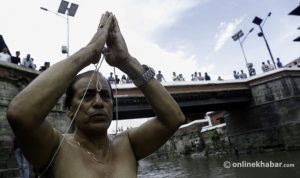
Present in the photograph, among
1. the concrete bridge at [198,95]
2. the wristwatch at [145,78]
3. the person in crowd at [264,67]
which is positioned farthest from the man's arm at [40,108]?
the person in crowd at [264,67]

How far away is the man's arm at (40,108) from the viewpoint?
4.31 feet

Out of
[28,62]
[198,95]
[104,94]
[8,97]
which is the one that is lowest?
[104,94]

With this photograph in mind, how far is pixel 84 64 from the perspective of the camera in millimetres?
1562

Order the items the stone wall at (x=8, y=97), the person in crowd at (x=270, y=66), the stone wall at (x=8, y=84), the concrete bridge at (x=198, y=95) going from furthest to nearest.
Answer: the person in crowd at (x=270, y=66)
the concrete bridge at (x=198, y=95)
the stone wall at (x=8, y=84)
the stone wall at (x=8, y=97)

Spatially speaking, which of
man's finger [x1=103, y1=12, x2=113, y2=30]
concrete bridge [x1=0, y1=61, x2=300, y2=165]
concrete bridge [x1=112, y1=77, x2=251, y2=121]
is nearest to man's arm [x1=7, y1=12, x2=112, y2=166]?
man's finger [x1=103, y1=12, x2=113, y2=30]

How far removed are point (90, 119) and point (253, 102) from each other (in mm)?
22481

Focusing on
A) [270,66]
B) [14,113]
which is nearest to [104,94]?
[14,113]

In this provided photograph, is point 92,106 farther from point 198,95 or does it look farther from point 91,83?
point 198,95

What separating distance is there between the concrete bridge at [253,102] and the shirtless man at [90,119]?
1633 centimetres

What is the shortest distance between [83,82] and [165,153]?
119ft

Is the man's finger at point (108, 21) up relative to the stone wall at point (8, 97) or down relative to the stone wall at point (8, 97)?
down

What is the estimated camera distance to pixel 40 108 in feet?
4.42

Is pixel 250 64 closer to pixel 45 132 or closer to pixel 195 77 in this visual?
pixel 195 77

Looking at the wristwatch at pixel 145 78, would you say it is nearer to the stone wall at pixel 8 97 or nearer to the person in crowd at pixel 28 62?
the stone wall at pixel 8 97
